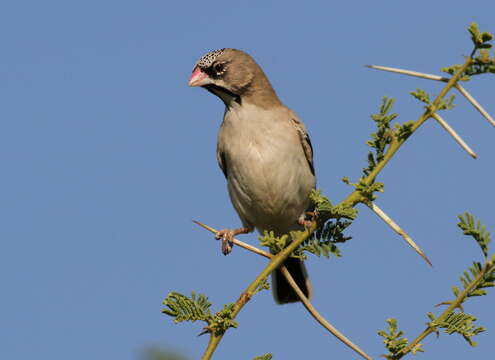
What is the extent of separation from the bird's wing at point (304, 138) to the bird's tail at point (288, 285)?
4.32 ft

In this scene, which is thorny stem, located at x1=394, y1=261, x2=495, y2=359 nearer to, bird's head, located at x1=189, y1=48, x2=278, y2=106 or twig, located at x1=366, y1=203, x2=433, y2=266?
twig, located at x1=366, y1=203, x2=433, y2=266

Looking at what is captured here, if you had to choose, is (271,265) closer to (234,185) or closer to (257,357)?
(257,357)

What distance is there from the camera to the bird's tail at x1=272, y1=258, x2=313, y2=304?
765cm

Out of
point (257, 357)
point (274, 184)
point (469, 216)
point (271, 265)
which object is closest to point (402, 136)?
point (469, 216)

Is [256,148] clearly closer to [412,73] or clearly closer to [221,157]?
[221,157]

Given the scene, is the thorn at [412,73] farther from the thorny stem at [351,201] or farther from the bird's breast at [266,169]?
the bird's breast at [266,169]

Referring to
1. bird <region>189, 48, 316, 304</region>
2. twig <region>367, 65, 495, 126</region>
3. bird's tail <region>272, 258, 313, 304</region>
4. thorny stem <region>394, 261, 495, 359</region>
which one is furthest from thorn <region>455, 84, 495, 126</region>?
bird's tail <region>272, 258, 313, 304</region>

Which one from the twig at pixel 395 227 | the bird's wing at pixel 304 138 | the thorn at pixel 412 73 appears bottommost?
the twig at pixel 395 227

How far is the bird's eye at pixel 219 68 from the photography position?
22.9 ft

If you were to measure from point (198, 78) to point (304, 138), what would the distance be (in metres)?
1.27

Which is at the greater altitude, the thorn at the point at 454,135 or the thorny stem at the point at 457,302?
the thorn at the point at 454,135

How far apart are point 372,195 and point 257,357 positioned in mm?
821

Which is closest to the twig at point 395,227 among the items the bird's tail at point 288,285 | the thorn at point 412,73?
the thorn at point 412,73

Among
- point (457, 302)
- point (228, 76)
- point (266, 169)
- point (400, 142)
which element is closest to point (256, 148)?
point (266, 169)
